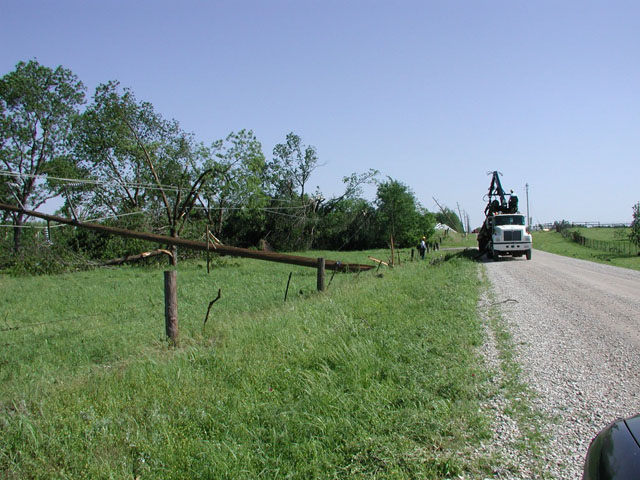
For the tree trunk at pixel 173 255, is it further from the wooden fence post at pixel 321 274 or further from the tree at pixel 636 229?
the tree at pixel 636 229

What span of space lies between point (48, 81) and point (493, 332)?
131 feet

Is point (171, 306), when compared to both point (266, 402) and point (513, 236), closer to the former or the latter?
point (266, 402)

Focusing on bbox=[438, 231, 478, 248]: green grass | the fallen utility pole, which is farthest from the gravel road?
bbox=[438, 231, 478, 248]: green grass

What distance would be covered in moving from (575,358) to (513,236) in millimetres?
21162

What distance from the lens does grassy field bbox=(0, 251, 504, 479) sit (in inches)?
132

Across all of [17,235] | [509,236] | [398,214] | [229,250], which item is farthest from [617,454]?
[398,214]

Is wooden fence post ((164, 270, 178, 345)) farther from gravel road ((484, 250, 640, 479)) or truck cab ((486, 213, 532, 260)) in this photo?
truck cab ((486, 213, 532, 260))

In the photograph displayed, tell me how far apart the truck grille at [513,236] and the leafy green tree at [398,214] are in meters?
33.2

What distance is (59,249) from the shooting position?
1065 inches

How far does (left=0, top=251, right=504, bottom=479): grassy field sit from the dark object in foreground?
45.7 inches

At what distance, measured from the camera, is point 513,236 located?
2561 cm

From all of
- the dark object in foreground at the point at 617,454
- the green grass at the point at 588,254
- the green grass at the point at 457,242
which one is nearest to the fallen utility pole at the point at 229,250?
the dark object in foreground at the point at 617,454

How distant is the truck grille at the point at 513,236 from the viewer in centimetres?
2558

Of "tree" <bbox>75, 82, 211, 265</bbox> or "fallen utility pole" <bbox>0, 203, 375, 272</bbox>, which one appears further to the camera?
"tree" <bbox>75, 82, 211, 265</bbox>
